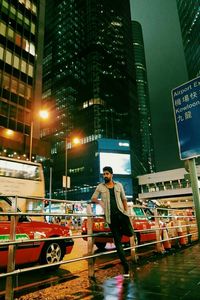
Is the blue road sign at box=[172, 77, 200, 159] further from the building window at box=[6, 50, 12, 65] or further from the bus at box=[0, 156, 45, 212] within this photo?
the building window at box=[6, 50, 12, 65]

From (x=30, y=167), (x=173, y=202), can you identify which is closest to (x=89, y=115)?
(x=173, y=202)

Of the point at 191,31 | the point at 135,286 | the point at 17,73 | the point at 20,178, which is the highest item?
the point at 191,31

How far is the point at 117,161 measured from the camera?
2790 inches

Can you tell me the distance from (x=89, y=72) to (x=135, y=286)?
106547 mm

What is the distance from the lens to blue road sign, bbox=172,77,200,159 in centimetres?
590

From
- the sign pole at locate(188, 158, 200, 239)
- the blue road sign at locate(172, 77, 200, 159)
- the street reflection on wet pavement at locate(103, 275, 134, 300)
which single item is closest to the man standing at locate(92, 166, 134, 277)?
the street reflection on wet pavement at locate(103, 275, 134, 300)

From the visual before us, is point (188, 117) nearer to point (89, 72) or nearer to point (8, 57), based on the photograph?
point (8, 57)

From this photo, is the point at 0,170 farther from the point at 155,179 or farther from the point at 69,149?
the point at 69,149

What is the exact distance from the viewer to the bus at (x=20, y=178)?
12188mm

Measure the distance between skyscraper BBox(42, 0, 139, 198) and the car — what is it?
81.5 metres

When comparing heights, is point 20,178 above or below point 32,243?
above

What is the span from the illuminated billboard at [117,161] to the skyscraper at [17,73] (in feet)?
116

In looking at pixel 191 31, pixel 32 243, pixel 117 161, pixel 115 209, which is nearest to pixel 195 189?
pixel 115 209

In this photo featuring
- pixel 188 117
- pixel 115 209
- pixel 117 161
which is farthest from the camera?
pixel 117 161
